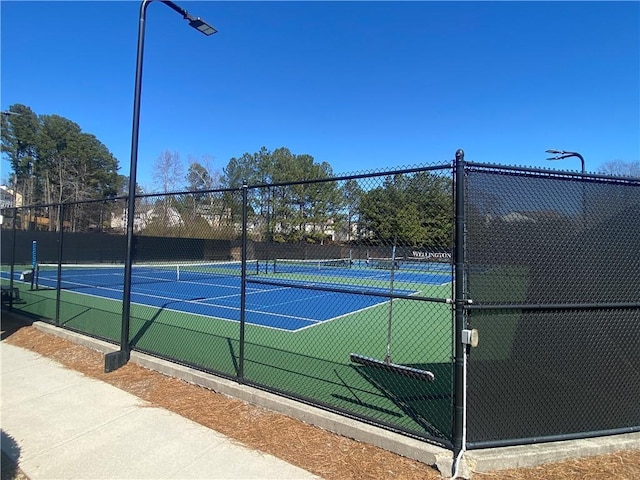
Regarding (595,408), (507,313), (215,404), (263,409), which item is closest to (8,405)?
(215,404)

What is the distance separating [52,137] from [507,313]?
2601 inches

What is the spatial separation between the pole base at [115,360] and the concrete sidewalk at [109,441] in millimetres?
518

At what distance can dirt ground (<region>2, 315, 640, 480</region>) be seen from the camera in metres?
3.35

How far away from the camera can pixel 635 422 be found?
3941 millimetres

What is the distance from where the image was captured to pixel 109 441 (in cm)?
391

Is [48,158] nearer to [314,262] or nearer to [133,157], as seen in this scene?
[314,262]

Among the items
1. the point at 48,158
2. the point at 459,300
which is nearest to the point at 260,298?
the point at 459,300

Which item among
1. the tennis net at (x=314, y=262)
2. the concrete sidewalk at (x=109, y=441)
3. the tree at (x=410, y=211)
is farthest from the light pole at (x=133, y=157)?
the tree at (x=410, y=211)

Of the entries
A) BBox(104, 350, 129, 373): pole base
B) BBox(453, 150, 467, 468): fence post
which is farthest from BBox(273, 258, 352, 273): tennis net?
BBox(453, 150, 467, 468): fence post

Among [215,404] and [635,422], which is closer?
[635,422]

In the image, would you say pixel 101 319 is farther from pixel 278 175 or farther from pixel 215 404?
pixel 278 175

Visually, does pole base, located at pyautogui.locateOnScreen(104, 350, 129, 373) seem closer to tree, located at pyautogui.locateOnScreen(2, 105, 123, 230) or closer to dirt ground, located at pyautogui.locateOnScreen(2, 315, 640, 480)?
dirt ground, located at pyautogui.locateOnScreen(2, 315, 640, 480)

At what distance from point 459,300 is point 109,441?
142 inches

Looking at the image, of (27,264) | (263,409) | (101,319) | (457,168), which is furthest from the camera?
(27,264)
